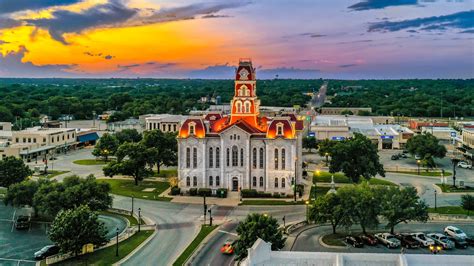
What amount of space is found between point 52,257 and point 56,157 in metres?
73.7

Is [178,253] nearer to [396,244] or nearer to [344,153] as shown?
[396,244]

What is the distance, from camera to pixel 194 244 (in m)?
54.0

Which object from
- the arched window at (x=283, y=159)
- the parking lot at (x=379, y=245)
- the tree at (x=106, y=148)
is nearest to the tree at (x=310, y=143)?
the arched window at (x=283, y=159)

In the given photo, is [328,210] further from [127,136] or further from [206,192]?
[127,136]

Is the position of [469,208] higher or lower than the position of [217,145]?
lower

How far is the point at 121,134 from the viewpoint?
12625cm

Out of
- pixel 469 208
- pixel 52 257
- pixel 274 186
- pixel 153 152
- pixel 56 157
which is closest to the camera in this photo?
pixel 52 257

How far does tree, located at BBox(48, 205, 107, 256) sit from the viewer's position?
47375 mm

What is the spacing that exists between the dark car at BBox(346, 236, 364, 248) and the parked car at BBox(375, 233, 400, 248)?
228 cm

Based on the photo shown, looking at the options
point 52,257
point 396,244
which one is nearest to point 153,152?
point 52,257

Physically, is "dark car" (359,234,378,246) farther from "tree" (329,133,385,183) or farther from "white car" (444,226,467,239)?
"tree" (329,133,385,183)

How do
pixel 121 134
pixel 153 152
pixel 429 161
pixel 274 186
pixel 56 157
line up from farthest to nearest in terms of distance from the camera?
pixel 121 134
pixel 56 157
pixel 429 161
pixel 153 152
pixel 274 186

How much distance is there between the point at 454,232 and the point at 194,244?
28.9 m

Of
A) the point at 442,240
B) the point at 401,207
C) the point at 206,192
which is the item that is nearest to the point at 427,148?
the point at 206,192
